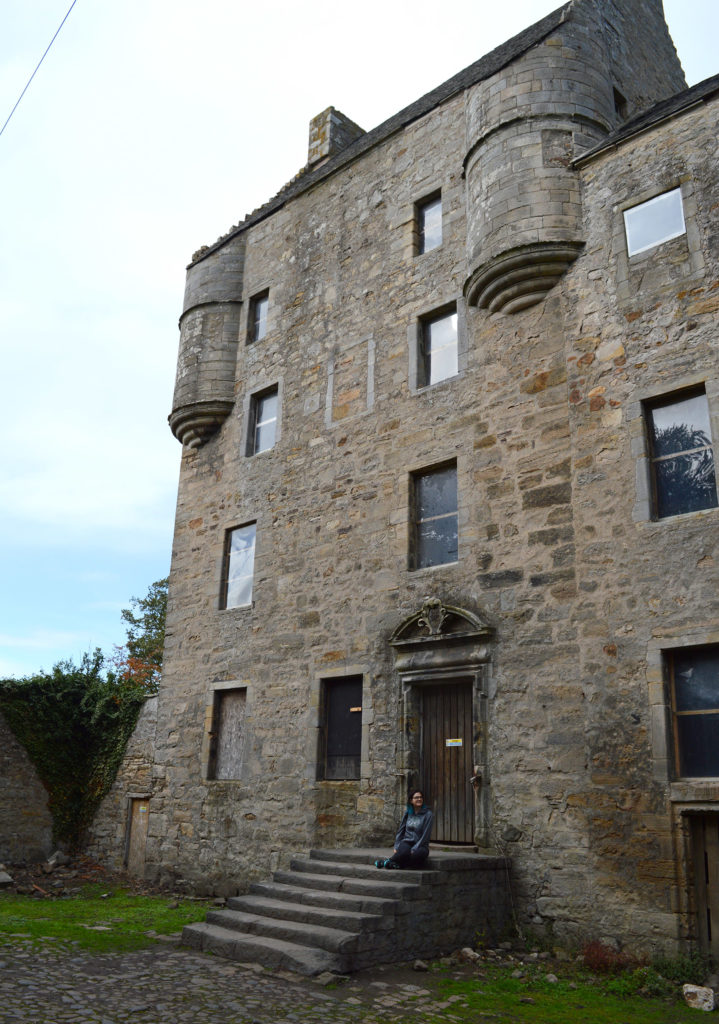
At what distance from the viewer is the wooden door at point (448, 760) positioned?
925 cm

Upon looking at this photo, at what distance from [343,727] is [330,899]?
133 inches

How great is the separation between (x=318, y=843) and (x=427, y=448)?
512cm

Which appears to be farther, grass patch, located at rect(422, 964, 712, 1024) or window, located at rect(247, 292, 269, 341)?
window, located at rect(247, 292, 269, 341)

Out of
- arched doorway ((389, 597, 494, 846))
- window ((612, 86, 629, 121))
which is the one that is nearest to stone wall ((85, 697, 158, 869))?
arched doorway ((389, 597, 494, 846))

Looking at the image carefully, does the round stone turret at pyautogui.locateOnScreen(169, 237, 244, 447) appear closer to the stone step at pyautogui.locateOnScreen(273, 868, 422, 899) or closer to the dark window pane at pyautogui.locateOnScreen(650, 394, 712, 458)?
the dark window pane at pyautogui.locateOnScreen(650, 394, 712, 458)

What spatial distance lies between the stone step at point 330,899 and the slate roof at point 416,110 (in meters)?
9.75

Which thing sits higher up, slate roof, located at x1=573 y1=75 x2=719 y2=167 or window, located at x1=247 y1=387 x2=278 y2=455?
slate roof, located at x1=573 y1=75 x2=719 y2=167

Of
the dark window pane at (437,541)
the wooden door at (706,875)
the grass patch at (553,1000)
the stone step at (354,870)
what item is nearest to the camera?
the grass patch at (553,1000)

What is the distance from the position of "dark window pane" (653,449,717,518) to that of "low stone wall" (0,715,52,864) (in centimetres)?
1171

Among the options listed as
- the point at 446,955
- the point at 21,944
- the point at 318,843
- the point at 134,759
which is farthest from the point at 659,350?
the point at 134,759

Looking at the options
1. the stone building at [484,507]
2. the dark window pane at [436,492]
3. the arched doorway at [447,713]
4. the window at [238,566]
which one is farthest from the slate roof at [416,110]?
the arched doorway at [447,713]

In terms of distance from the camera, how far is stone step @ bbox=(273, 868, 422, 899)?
24.2 feet

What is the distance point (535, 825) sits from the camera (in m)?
8.38

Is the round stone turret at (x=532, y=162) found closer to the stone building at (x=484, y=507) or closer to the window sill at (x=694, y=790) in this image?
the stone building at (x=484, y=507)
